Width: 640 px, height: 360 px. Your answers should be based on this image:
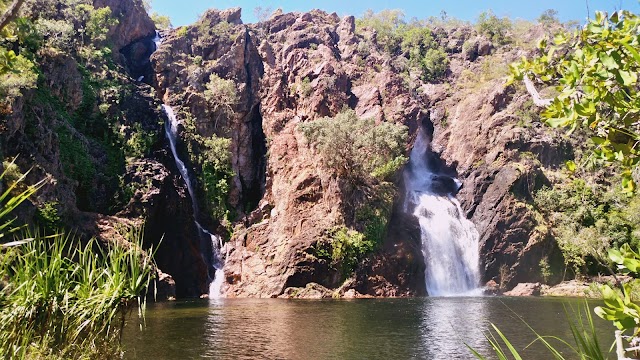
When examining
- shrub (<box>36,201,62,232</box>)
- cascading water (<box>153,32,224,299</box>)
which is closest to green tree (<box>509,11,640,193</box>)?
shrub (<box>36,201,62,232</box>)

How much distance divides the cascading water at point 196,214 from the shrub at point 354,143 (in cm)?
1181

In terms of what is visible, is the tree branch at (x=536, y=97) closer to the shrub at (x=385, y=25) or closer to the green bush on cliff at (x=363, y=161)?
the green bush on cliff at (x=363, y=161)

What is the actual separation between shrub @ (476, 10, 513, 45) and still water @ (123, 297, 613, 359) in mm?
62968

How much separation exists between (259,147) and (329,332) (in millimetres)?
35913

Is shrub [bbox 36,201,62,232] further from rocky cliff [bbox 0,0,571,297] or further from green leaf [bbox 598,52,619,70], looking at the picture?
green leaf [bbox 598,52,619,70]

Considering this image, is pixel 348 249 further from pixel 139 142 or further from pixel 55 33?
pixel 55 33

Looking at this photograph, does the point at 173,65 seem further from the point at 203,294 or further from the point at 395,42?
the point at 395,42

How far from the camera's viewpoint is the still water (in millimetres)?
13414

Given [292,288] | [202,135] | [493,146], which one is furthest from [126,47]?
[493,146]

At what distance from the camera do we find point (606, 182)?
4759 centimetres

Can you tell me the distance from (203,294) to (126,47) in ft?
107

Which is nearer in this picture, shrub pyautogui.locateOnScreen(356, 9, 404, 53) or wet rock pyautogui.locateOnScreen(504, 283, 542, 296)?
wet rock pyautogui.locateOnScreen(504, 283, 542, 296)

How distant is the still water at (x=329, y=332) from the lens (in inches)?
528

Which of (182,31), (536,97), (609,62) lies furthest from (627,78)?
(182,31)
